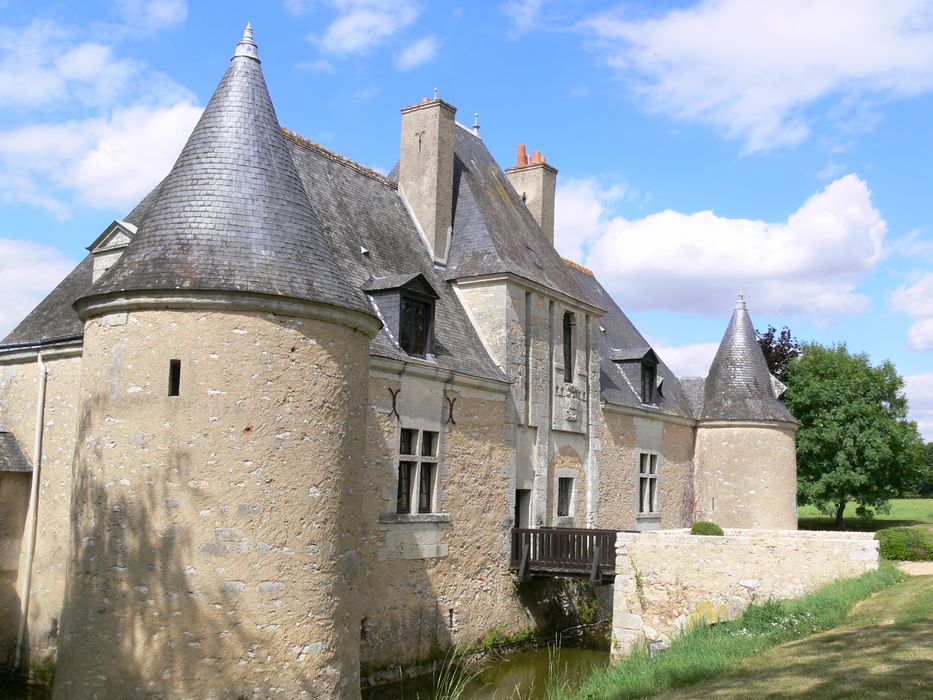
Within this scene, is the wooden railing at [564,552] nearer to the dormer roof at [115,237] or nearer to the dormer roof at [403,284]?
the dormer roof at [403,284]

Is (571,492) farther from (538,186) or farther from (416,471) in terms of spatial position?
(538,186)

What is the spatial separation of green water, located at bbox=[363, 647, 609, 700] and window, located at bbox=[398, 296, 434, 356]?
Result: 15.7 ft

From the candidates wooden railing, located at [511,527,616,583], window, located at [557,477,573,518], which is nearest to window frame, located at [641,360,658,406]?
window, located at [557,477,573,518]

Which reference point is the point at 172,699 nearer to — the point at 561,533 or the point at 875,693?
the point at 875,693

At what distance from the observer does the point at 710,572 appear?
531 inches

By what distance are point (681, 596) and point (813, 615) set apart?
3.53 m

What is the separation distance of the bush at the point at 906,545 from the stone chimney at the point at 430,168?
8.87 m

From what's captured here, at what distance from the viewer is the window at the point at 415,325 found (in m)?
13.6

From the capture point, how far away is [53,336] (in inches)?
510

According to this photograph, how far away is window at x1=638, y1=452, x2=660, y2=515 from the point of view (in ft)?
68.0

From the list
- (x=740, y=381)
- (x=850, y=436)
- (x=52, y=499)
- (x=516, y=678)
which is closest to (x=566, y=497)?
(x=516, y=678)

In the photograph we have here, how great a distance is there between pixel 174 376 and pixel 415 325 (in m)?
5.26

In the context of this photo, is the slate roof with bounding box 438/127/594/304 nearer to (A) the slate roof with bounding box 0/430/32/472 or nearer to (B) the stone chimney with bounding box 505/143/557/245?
(B) the stone chimney with bounding box 505/143/557/245

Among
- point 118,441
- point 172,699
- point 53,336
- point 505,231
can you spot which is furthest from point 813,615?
point 53,336
